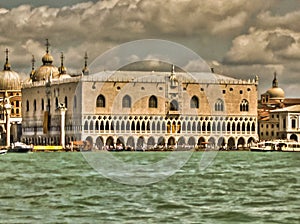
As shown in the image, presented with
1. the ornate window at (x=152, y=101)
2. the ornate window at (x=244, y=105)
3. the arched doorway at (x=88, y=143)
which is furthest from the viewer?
the ornate window at (x=244, y=105)

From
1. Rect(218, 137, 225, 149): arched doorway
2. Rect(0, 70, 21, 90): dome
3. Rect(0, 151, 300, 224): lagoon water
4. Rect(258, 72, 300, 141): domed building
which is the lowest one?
Rect(0, 151, 300, 224): lagoon water

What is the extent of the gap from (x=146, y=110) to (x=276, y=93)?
4361 cm

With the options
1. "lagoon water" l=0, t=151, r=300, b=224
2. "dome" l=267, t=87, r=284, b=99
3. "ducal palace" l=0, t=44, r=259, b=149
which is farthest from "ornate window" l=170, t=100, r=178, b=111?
"lagoon water" l=0, t=151, r=300, b=224

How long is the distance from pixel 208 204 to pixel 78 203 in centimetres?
328

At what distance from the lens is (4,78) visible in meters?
132

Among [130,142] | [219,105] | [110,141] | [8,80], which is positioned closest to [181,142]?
[130,142]

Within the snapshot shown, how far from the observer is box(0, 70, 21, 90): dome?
13162 cm

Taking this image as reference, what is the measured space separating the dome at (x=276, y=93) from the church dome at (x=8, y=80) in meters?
33.5

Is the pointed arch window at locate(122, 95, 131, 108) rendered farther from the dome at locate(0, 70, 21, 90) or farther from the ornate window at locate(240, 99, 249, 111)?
the dome at locate(0, 70, 21, 90)

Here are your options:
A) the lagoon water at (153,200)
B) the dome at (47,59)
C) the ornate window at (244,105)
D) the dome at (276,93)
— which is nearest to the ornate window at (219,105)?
the ornate window at (244,105)

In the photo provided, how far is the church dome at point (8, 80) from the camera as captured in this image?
432 ft

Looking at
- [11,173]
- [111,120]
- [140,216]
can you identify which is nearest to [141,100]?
[111,120]

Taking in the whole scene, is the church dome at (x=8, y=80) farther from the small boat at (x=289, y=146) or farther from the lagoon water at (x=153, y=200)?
the lagoon water at (x=153, y=200)

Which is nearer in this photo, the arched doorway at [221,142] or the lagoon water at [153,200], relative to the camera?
the lagoon water at [153,200]
